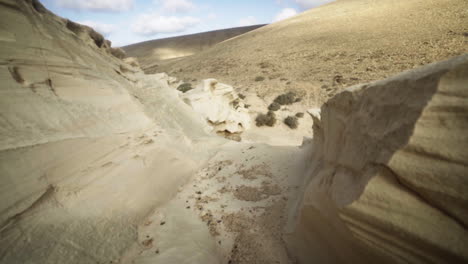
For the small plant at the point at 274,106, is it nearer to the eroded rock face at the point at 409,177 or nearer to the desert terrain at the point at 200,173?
the desert terrain at the point at 200,173

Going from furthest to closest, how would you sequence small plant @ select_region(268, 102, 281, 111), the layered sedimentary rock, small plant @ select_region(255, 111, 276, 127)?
small plant @ select_region(268, 102, 281, 111) → small plant @ select_region(255, 111, 276, 127) → the layered sedimentary rock

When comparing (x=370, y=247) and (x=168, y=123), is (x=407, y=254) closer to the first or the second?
(x=370, y=247)

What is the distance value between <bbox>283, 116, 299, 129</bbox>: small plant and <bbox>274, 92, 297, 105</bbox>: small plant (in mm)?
1479

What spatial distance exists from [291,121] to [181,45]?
44.0 metres

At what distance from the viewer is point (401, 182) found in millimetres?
1271

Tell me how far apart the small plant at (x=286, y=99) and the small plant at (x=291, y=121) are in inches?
58.2

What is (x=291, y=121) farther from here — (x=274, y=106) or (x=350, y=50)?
(x=350, y=50)

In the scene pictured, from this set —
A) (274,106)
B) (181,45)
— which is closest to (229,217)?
(274,106)

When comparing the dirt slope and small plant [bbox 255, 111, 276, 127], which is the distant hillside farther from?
small plant [bbox 255, 111, 276, 127]

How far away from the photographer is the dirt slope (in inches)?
422

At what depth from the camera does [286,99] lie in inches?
440

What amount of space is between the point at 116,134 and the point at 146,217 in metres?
1.49

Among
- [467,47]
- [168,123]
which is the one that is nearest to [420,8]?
[467,47]

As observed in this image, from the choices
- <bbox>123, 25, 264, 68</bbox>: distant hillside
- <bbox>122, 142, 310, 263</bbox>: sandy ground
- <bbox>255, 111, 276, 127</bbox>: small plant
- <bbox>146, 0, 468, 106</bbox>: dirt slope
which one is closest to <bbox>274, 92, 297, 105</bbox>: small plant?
<bbox>146, 0, 468, 106</bbox>: dirt slope
